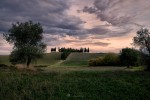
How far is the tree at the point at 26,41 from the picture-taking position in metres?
94.5

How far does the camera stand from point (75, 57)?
150 m

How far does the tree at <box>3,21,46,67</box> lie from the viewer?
9450cm

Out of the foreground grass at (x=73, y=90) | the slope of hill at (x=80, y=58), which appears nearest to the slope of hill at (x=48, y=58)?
the slope of hill at (x=80, y=58)

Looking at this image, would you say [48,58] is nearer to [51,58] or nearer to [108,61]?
[51,58]

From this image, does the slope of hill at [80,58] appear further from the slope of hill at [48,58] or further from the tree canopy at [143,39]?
the tree canopy at [143,39]

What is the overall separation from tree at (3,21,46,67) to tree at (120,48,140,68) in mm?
32218

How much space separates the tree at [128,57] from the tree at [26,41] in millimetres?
32218

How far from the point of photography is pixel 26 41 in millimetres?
96438

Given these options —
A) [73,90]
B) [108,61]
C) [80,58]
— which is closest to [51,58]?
[80,58]

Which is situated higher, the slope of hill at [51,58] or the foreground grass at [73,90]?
the slope of hill at [51,58]

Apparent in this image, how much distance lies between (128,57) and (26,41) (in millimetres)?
39548

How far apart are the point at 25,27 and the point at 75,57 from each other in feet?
187

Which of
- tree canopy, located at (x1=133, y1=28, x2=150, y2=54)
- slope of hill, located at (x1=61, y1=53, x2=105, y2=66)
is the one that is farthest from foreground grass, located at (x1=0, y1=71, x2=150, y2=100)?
slope of hill, located at (x1=61, y1=53, x2=105, y2=66)

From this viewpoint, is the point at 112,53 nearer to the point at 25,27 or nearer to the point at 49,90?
the point at 25,27
